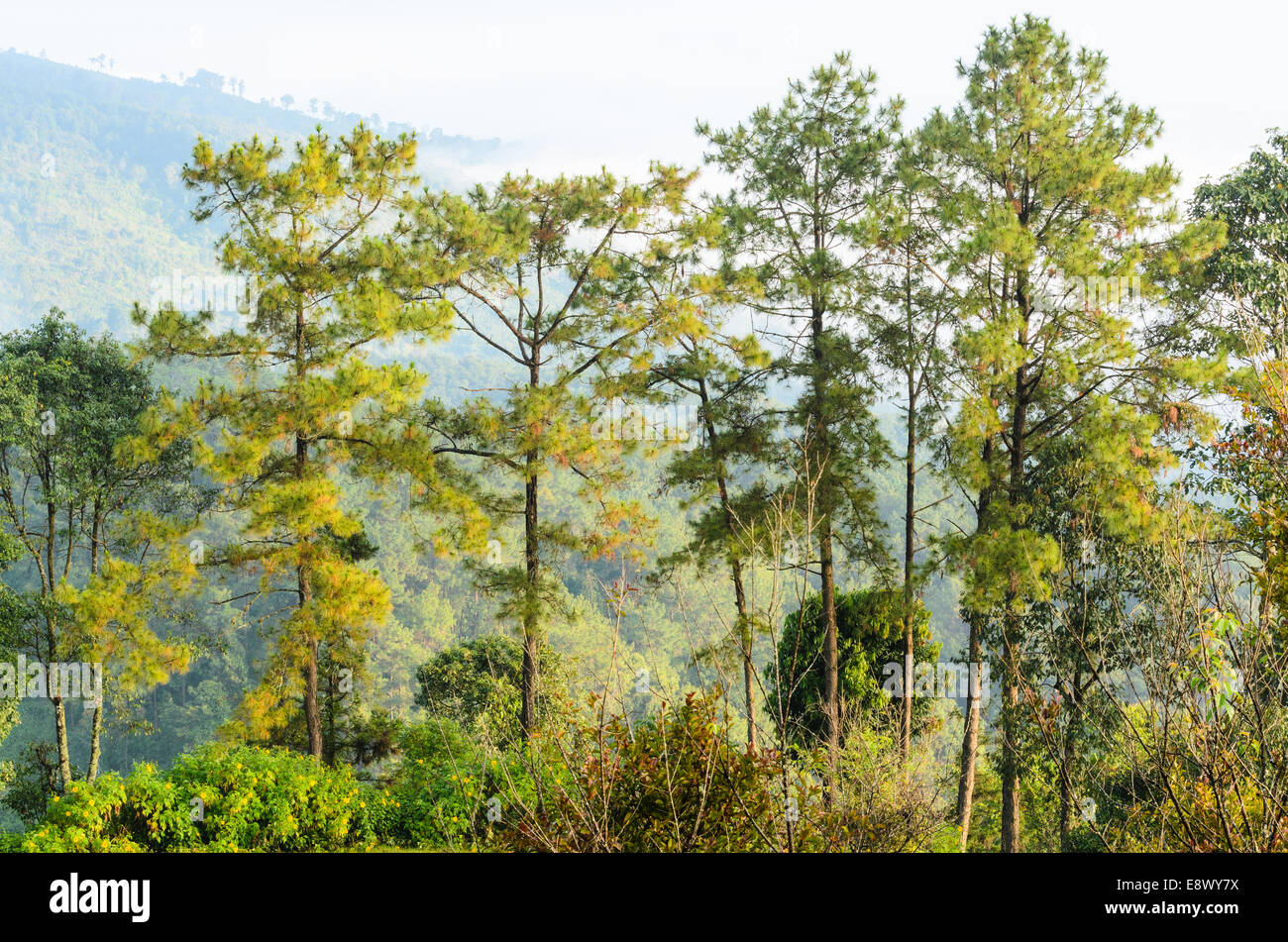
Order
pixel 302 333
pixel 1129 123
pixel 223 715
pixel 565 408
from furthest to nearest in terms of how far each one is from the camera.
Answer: pixel 223 715, pixel 565 408, pixel 302 333, pixel 1129 123

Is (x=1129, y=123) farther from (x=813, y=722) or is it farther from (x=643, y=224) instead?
(x=813, y=722)

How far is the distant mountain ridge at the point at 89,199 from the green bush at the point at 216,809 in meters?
92.2

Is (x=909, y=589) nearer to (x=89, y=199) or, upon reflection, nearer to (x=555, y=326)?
(x=555, y=326)

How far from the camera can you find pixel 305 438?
11.9m

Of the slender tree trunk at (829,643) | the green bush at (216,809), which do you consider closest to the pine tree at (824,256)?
the slender tree trunk at (829,643)

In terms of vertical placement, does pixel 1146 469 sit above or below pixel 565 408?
below

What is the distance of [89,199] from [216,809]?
158329 mm

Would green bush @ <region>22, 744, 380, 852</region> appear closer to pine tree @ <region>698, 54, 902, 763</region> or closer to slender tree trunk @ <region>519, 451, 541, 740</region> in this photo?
slender tree trunk @ <region>519, 451, 541, 740</region>

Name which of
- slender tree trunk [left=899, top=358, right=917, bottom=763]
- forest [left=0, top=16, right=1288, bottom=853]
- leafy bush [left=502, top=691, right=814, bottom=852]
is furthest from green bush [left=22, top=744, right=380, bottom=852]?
slender tree trunk [left=899, top=358, right=917, bottom=763]

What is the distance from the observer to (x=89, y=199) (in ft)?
461

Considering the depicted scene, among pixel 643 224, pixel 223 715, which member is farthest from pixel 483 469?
pixel 223 715

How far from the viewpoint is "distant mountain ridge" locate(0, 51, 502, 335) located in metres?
118

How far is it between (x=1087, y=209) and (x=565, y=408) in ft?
22.2

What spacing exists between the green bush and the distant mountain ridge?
302ft
